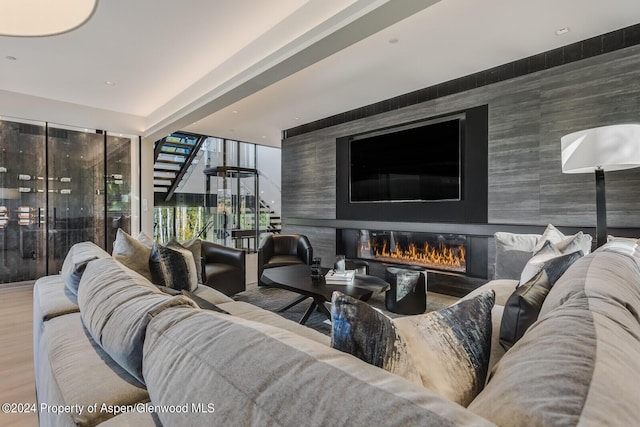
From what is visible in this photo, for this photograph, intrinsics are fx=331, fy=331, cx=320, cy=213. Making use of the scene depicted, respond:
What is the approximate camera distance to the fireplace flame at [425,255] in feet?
13.5

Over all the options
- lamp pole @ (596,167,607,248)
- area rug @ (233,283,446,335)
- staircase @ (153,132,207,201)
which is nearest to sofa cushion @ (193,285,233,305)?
area rug @ (233,283,446,335)

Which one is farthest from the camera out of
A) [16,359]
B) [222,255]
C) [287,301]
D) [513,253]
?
[222,255]

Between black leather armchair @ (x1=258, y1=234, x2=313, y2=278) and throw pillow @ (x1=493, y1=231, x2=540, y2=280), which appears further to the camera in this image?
black leather armchair @ (x1=258, y1=234, x2=313, y2=278)

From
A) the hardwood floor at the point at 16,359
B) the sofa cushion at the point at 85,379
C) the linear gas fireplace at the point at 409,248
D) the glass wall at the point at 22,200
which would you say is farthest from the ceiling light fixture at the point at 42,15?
the glass wall at the point at 22,200

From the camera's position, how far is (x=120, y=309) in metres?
1.03

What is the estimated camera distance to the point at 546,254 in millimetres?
2084

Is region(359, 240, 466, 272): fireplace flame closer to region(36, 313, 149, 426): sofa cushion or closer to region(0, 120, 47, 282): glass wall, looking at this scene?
region(36, 313, 149, 426): sofa cushion

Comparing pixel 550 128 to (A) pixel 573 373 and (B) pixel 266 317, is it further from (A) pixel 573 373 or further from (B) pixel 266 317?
(A) pixel 573 373

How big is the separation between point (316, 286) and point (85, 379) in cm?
194

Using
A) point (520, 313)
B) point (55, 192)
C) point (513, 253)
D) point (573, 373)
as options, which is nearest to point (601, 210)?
point (513, 253)

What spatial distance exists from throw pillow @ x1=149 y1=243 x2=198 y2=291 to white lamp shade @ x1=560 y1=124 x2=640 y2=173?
116 inches

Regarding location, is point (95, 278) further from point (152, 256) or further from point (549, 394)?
point (549, 394)

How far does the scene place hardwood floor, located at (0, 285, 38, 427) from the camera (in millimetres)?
1739

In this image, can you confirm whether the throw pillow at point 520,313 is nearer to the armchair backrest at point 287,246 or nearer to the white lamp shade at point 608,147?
the white lamp shade at point 608,147
